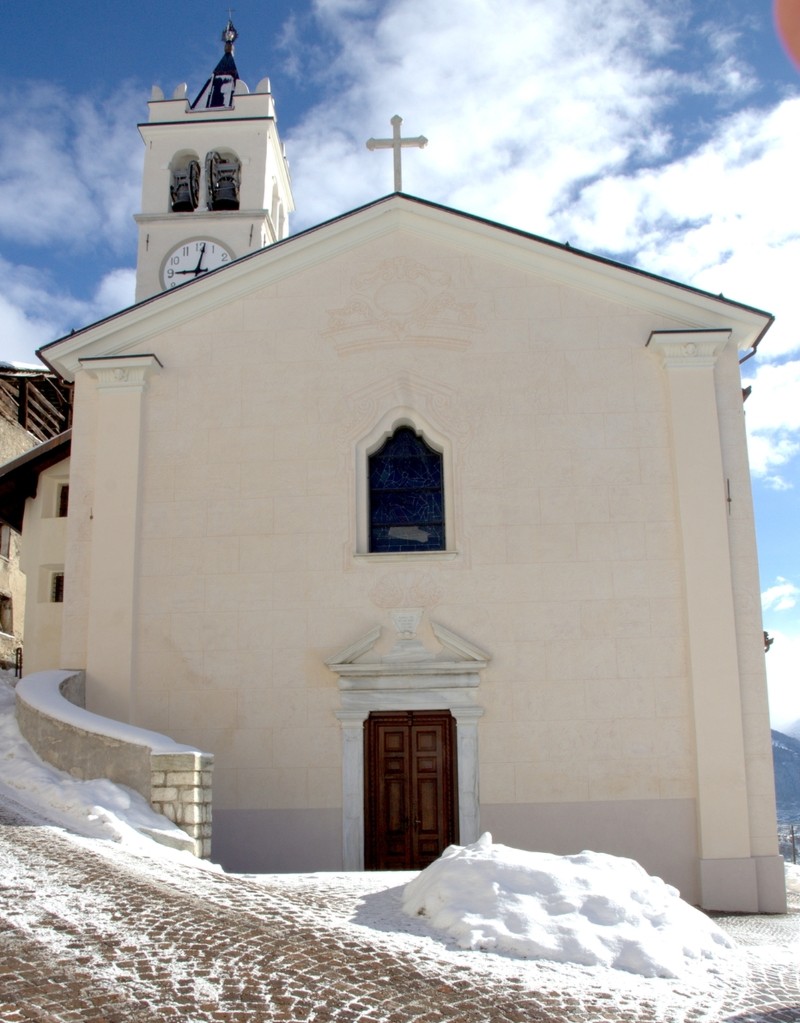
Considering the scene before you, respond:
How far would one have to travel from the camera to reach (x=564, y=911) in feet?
21.3

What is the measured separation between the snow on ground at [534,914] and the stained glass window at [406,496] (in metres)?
4.92

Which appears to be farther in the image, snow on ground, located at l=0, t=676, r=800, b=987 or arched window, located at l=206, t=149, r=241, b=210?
arched window, located at l=206, t=149, r=241, b=210

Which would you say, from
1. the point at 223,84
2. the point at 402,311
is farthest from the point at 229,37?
the point at 402,311

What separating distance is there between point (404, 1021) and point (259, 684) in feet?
24.3

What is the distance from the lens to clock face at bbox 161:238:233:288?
2423cm

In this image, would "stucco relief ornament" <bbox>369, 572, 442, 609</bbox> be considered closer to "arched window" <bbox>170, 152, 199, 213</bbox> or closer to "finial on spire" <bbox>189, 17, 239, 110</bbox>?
"arched window" <bbox>170, 152, 199, 213</bbox>

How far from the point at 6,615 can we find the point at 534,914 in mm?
23228

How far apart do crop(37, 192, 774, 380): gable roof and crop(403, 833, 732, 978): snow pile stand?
7835 mm

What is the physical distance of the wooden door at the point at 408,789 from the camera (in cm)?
1160

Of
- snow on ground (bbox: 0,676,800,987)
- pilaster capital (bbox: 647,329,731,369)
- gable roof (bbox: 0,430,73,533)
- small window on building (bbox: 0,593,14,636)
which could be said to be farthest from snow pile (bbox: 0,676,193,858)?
small window on building (bbox: 0,593,14,636)

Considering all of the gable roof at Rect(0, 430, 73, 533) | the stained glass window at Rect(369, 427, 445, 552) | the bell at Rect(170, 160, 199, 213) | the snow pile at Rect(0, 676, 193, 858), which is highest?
the bell at Rect(170, 160, 199, 213)

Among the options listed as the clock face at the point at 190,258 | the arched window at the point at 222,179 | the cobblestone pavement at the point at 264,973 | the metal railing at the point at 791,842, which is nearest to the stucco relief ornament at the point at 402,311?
the metal railing at the point at 791,842

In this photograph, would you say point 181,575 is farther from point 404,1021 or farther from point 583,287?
point 404,1021

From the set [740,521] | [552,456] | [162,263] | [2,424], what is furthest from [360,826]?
[2,424]
